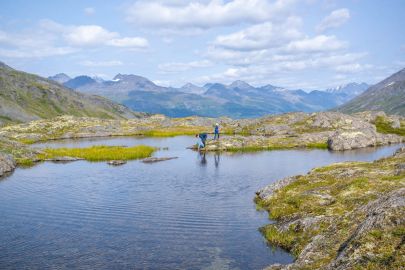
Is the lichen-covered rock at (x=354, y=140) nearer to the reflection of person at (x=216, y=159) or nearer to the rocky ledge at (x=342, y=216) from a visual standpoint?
the reflection of person at (x=216, y=159)

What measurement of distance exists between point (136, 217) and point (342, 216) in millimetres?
20305

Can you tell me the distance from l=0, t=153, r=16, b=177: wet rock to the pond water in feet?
7.45

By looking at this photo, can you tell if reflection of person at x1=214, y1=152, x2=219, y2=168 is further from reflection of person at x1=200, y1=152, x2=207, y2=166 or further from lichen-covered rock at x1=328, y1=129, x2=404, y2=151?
lichen-covered rock at x1=328, y1=129, x2=404, y2=151

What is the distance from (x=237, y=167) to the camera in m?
69.8

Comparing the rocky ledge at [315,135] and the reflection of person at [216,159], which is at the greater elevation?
the rocky ledge at [315,135]

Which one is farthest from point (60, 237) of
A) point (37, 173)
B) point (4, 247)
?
point (37, 173)

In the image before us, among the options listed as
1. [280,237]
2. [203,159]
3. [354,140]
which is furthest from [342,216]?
[354,140]

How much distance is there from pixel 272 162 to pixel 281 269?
51.5 meters

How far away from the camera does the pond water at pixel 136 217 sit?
2922cm

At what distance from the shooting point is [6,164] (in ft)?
220

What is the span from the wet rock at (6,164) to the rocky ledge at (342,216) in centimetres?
4298

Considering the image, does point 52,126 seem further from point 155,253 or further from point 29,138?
point 155,253

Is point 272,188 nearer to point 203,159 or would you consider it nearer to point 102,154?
point 203,159

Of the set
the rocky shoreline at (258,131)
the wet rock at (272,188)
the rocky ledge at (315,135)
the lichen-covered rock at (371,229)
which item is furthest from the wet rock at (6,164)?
the lichen-covered rock at (371,229)
